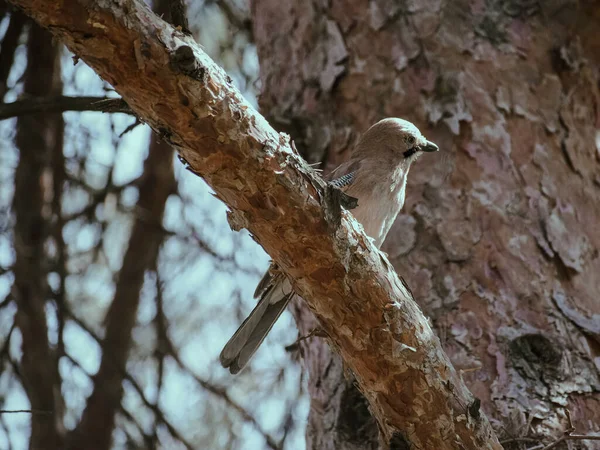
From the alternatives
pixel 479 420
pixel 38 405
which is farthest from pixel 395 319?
pixel 38 405

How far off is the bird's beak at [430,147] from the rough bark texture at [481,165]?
80 millimetres

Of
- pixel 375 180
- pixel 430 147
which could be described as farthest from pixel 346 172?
pixel 430 147

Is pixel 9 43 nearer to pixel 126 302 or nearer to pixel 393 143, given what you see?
pixel 126 302

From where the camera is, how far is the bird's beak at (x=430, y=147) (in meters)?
3.73

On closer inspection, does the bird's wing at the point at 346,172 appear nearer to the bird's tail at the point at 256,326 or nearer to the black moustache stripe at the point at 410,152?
the black moustache stripe at the point at 410,152

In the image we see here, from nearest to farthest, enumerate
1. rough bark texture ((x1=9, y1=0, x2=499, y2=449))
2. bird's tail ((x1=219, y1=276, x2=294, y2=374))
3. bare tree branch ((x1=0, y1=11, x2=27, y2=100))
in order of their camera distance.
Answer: rough bark texture ((x1=9, y1=0, x2=499, y2=449))
bird's tail ((x1=219, y1=276, x2=294, y2=374))
bare tree branch ((x1=0, y1=11, x2=27, y2=100))

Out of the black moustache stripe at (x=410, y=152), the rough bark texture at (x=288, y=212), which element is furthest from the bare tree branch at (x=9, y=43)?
the rough bark texture at (x=288, y=212)

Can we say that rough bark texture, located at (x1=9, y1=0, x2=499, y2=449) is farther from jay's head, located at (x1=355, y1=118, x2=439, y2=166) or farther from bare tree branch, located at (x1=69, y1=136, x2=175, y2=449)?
bare tree branch, located at (x1=69, y1=136, x2=175, y2=449)

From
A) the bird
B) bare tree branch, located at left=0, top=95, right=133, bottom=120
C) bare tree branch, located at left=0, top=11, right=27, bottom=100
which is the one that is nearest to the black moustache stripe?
the bird

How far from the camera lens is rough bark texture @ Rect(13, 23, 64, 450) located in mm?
4066

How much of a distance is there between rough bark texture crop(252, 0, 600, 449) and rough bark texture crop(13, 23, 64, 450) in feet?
4.42

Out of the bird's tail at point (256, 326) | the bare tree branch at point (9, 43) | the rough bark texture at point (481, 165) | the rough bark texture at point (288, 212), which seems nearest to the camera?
the rough bark texture at point (288, 212)

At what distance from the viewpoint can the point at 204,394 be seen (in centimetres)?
517

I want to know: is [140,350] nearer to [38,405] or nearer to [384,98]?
[38,405]
